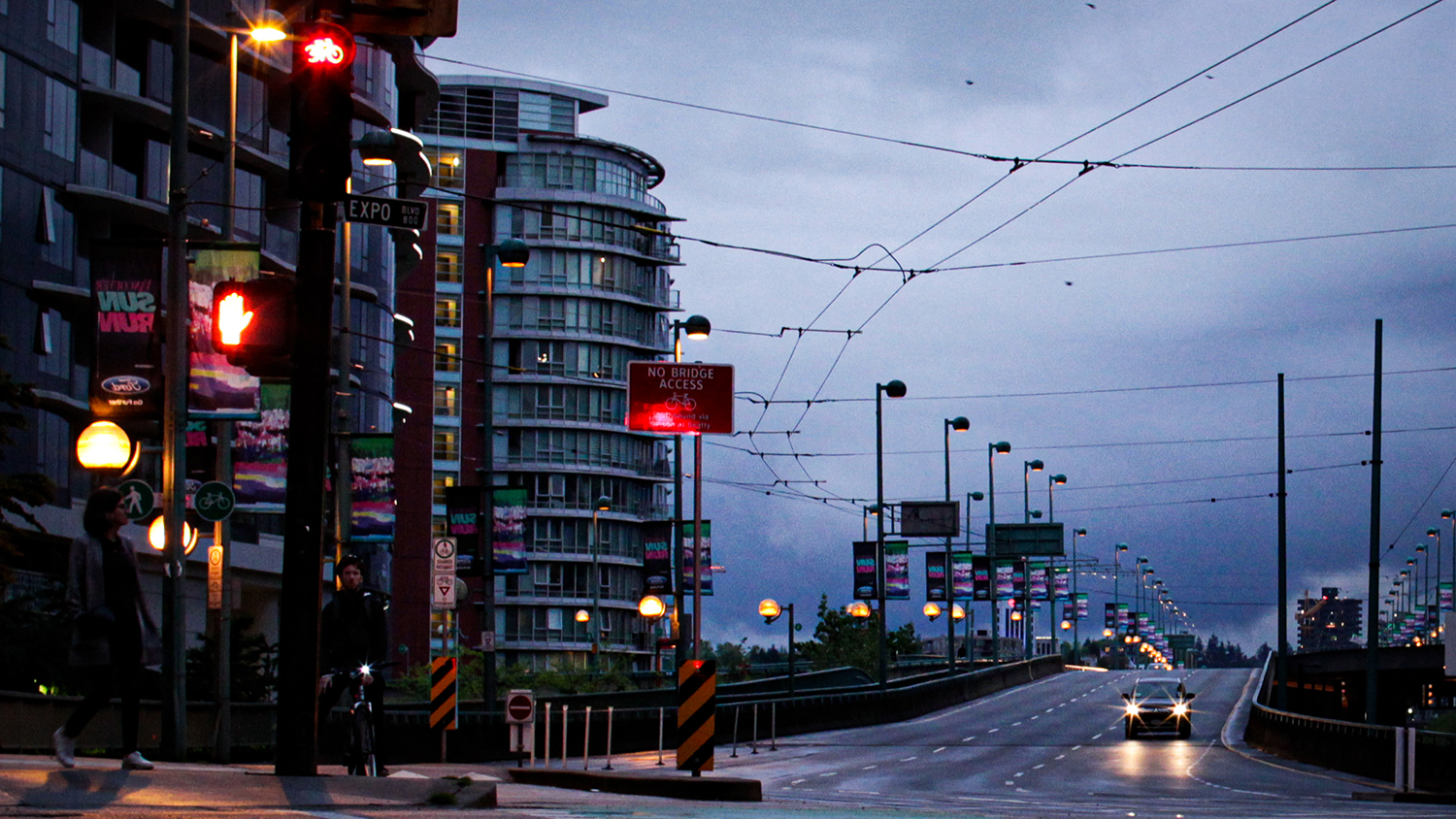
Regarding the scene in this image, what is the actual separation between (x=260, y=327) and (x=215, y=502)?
11915 millimetres

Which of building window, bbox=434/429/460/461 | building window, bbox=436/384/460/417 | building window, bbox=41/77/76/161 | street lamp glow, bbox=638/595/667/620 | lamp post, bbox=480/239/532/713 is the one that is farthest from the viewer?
building window, bbox=436/384/460/417

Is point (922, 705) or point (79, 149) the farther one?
point (922, 705)

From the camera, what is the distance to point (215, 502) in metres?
22.3

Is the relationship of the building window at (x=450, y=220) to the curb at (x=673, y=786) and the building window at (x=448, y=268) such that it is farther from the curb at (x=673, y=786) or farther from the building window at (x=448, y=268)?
the curb at (x=673, y=786)

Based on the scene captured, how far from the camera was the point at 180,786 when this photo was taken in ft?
32.7

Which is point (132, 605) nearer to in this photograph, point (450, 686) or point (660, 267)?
point (450, 686)

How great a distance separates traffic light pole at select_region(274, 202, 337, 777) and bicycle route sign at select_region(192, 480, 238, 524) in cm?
1131

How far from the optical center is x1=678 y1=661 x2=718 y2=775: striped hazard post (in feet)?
61.2

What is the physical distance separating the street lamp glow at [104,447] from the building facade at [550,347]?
300 feet

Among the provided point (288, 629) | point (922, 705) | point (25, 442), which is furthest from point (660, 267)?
point (288, 629)

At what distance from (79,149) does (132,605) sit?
35.5m

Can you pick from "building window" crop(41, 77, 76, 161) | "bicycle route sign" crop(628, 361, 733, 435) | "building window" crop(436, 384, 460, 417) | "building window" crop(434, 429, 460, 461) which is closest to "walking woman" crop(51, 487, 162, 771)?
"bicycle route sign" crop(628, 361, 733, 435)

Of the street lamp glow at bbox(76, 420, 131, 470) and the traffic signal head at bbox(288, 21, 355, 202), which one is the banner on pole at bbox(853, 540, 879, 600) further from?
the traffic signal head at bbox(288, 21, 355, 202)

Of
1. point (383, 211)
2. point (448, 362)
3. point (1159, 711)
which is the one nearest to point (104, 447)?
point (383, 211)
